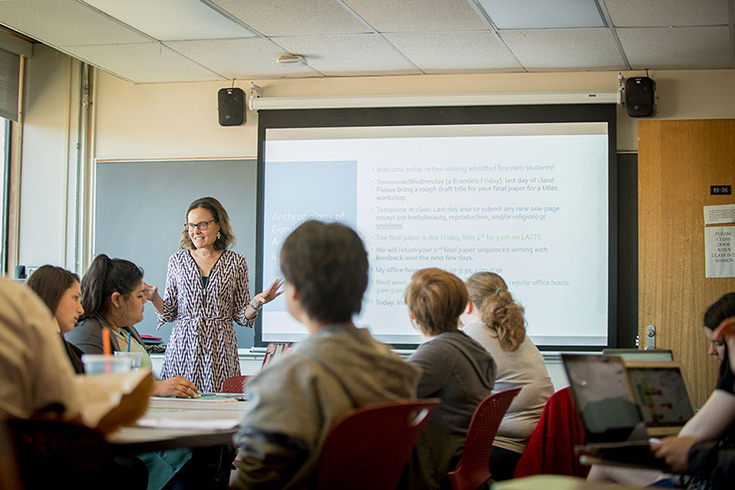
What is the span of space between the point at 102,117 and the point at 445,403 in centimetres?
418

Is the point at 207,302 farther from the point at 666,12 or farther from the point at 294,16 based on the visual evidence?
the point at 666,12

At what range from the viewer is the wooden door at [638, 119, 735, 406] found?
194 inches

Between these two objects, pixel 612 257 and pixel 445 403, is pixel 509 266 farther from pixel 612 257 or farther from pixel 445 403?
pixel 445 403

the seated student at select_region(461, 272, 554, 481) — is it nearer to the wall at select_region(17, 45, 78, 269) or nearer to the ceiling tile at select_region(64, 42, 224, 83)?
the ceiling tile at select_region(64, 42, 224, 83)

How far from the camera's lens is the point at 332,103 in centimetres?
535

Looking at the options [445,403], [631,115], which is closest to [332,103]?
[631,115]

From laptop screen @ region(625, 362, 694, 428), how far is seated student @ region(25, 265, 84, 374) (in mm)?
1849

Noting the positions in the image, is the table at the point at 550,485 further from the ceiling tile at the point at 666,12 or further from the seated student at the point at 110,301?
the ceiling tile at the point at 666,12

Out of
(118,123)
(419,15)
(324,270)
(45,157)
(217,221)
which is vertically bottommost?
(324,270)

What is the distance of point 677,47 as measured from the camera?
4.66 meters

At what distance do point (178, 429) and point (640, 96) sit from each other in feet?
13.2

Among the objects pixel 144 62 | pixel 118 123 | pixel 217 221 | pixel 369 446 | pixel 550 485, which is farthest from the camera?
pixel 118 123

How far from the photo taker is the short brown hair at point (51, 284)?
280 centimetres

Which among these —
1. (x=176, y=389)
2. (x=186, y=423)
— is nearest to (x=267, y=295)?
(x=176, y=389)
